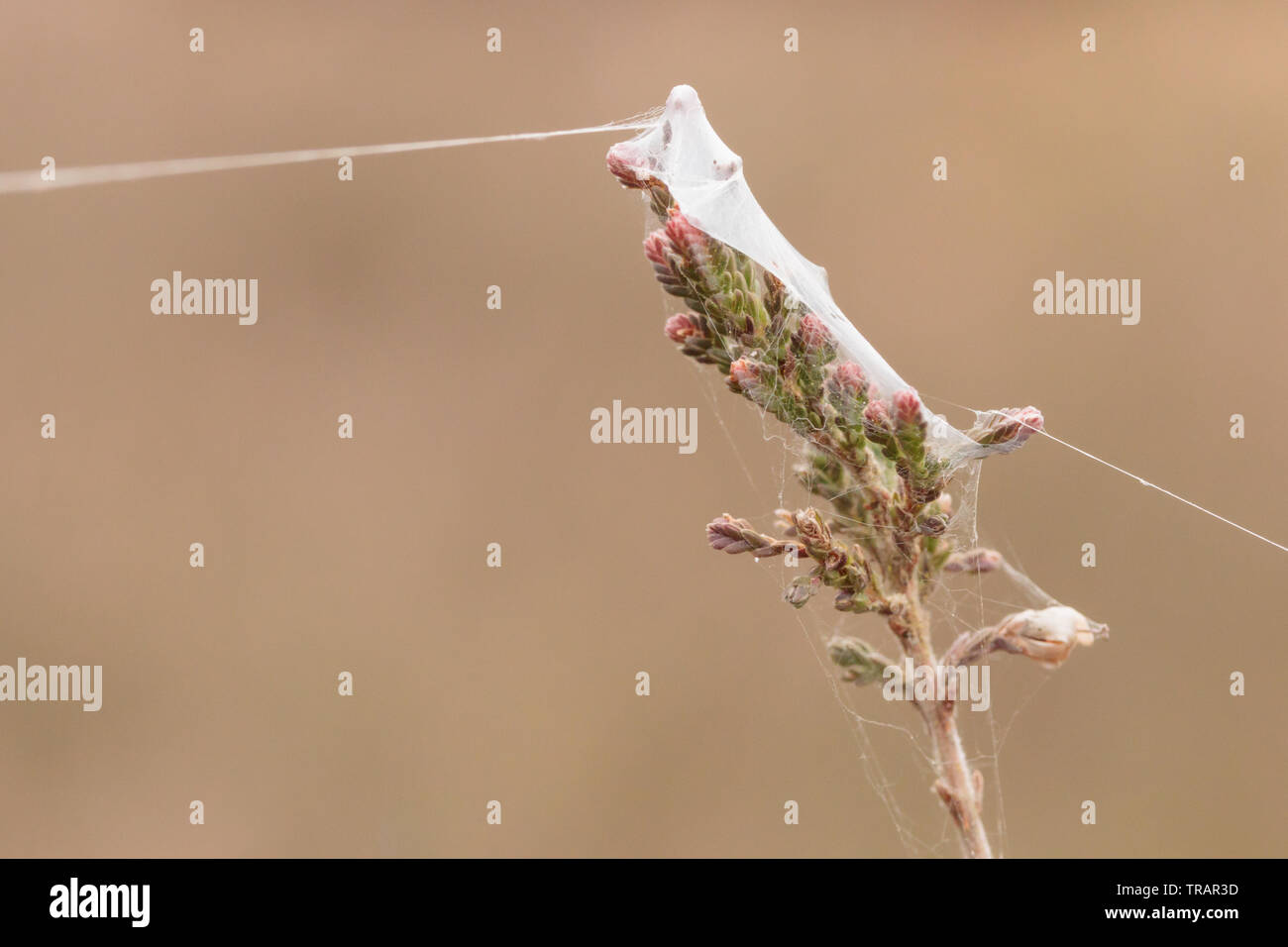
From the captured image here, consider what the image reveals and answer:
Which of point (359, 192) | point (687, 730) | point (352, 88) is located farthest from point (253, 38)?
point (687, 730)

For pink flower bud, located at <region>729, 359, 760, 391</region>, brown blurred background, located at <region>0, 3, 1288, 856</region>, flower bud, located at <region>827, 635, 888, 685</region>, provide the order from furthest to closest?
brown blurred background, located at <region>0, 3, 1288, 856</region> → flower bud, located at <region>827, 635, 888, 685</region> → pink flower bud, located at <region>729, 359, 760, 391</region>

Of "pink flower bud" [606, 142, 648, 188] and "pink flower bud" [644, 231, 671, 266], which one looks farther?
"pink flower bud" [606, 142, 648, 188]

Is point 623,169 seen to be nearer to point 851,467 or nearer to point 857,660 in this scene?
point 851,467

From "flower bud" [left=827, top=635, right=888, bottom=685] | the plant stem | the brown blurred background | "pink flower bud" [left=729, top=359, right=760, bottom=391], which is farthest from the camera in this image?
the brown blurred background

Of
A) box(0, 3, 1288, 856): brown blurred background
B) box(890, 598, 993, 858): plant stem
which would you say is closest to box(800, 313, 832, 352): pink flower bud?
box(890, 598, 993, 858): plant stem

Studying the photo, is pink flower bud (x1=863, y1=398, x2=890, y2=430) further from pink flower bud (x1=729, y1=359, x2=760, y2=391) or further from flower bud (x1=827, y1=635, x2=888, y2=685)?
flower bud (x1=827, y1=635, x2=888, y2=685)

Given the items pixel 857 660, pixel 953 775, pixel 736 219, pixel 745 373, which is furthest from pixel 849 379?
pixel 953 775

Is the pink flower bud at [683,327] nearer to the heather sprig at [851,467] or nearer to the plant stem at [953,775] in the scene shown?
the heather sprig at [851,467]
